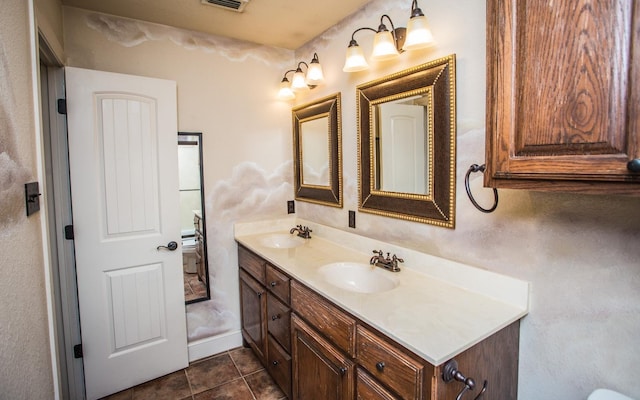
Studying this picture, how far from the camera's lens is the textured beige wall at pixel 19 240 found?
2.97 ft

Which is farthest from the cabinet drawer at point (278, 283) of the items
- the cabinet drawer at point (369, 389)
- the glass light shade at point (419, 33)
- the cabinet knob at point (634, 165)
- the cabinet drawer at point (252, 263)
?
the cabinet knob at point (634, 165)

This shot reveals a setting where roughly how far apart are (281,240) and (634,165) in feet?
7.30

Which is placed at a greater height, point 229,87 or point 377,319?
point 229,87

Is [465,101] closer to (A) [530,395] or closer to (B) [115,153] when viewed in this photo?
(A) [530,395]

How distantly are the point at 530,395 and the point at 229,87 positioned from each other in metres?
2.60

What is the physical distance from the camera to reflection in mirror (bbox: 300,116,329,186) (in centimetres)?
242

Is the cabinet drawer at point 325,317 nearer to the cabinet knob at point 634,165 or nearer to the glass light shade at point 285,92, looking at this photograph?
the cabinet knob at point 634,165

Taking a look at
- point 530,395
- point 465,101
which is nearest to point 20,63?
point 465,101

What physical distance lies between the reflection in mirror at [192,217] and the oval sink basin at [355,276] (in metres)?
1.13

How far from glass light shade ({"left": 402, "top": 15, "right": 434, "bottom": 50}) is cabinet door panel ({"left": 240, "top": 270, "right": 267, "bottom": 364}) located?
5.52ft

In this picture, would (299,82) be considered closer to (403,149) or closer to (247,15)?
(247,15)

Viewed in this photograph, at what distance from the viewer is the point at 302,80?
2.45 metres

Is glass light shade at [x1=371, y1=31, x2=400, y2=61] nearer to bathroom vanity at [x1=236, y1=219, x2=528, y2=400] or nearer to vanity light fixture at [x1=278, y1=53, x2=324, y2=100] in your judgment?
vanity light fixture at [x1=278, y1=53, x2=324, y2=100]

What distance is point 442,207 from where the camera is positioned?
1.60 m
